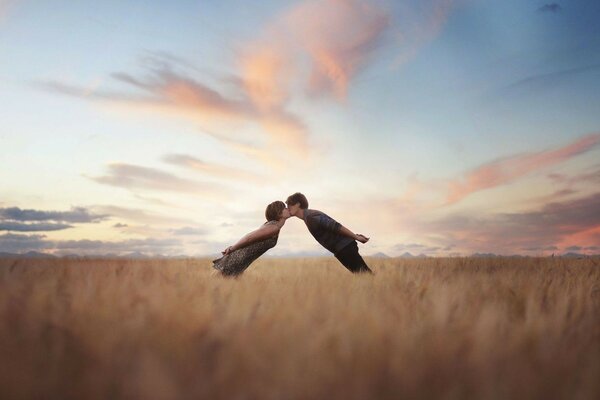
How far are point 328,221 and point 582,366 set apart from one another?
5223 millimetres

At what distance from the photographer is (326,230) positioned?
711cm

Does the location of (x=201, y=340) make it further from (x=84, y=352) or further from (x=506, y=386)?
(x=506, y=386)

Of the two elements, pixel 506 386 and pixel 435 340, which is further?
pixel 435 340

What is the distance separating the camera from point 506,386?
1.58 m

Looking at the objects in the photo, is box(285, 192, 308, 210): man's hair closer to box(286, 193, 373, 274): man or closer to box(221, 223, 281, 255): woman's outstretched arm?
box(286, 193, 373, 274): man

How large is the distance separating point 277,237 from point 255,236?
17.4 inches

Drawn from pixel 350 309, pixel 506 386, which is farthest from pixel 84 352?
pixel 506 386

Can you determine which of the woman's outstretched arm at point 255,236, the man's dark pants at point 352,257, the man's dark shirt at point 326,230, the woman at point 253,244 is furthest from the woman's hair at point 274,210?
the man's dark pants at point 352,257

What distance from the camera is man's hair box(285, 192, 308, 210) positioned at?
719 cm

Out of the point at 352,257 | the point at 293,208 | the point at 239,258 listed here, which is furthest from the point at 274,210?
the point at 352,257

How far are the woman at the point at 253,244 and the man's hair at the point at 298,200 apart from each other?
10.3 inches

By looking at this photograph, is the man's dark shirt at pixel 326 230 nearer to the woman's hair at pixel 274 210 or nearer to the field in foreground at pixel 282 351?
the woman's hair at pixel 274 210

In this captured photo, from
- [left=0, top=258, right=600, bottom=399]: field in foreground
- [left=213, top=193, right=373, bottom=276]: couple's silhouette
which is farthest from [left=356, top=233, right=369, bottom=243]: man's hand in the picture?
[left=0, top=258, right=600, bottom=399]: field in foreground

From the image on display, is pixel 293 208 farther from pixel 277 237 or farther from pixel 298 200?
pixel 277 237
